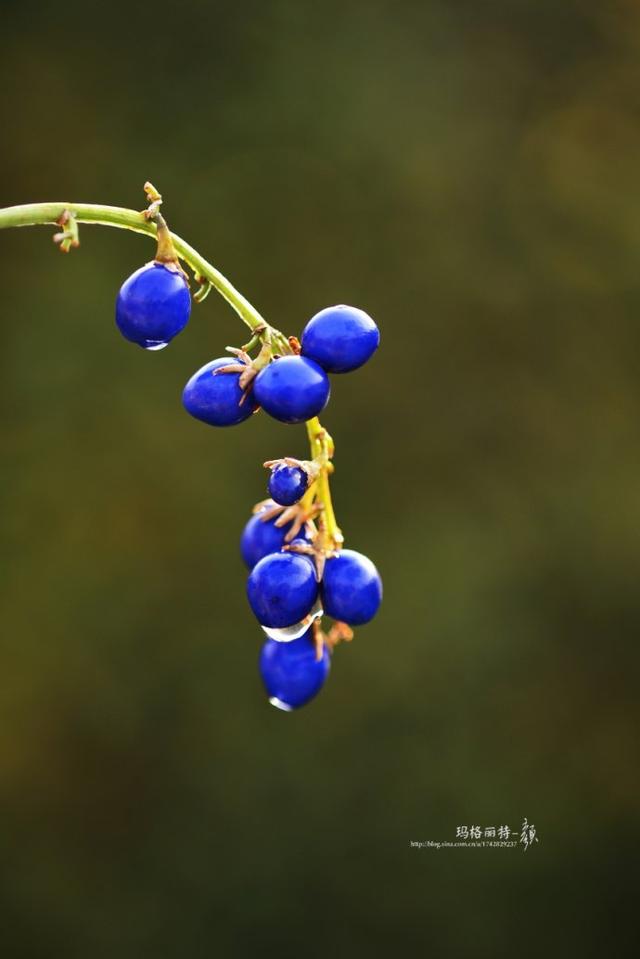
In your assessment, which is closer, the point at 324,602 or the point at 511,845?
the point at 324,602

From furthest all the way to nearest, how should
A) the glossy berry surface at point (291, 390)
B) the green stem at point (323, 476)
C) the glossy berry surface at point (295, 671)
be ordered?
1. the glossy berry surface at point (295, 671)
2. the green stem at point (323, 476)
3. the glossy berry surface at point (291, 390)

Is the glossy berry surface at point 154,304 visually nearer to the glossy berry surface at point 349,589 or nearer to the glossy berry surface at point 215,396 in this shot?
the glossy berry surface at point 215,396


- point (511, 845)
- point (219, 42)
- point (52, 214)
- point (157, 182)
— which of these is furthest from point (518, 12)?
point (52, 214)

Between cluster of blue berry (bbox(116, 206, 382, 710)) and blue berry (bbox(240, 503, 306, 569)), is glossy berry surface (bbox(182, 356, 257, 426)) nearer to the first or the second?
cluster of blue berry (bbox(116, 206, 382, 710))

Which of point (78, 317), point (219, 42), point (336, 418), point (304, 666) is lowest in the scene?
point (304, 666)

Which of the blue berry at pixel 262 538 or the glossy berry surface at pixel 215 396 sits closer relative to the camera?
the glossy berry surface at pixel 215 396

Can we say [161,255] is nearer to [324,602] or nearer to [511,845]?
[324,602]

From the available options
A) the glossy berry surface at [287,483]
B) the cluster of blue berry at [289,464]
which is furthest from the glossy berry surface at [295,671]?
the glossy berry surface at [287,483]

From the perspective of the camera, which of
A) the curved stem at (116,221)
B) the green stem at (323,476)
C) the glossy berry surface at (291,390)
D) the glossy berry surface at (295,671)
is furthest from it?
the glossy berry surface at (295,671)

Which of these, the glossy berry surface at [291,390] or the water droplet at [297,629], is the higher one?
the glossy berry surface at [291,390]
